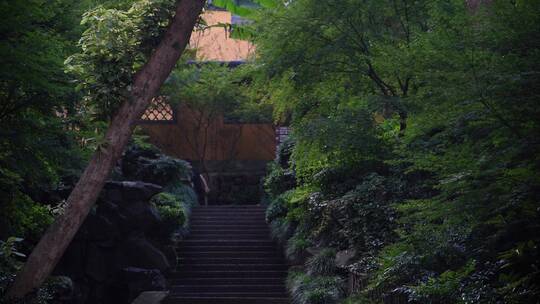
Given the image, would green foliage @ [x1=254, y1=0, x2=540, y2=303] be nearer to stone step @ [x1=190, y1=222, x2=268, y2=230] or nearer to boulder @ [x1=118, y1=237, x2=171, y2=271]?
boulder @ [x1=118, y1=237, x2=171, y2=271]

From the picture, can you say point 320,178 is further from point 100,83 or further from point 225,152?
point 225,152

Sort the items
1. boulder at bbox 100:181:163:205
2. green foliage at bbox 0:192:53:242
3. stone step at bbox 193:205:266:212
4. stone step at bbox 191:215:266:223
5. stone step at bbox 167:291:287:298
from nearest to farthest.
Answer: green foliage at bbox 0:192:53:242 < stone step at bbox 167:291:287:298 < boulder at bbox 100:181:163:205 < stone step at bbox 191:215:266:223 < stone step at bbox 193:205:266:212

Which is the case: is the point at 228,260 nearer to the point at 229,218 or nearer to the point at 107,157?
the point at 229,218

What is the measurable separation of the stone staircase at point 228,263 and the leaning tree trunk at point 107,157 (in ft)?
18.3

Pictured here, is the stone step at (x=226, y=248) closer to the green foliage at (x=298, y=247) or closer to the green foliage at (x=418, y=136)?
the green foliage at (x=298, y=247)

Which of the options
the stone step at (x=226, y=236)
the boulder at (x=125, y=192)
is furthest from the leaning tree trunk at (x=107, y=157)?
the stone step at (x=226, y=236)

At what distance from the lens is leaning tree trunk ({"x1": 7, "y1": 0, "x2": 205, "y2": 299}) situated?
31.5ft

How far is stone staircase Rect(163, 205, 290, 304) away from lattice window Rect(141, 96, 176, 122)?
15.2ft

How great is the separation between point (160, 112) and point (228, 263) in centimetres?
831

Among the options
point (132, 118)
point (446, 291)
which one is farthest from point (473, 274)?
point (132, 118)

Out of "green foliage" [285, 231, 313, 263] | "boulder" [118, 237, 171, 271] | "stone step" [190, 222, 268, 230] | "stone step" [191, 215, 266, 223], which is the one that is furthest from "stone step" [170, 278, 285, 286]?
"stone step" [191, 215, 266, 223]

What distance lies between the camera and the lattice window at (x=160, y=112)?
84.0 ft

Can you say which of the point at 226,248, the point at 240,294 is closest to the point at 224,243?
the point at 226,248

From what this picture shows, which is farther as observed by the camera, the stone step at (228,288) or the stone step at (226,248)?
the stone step at (226,248)
